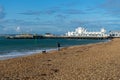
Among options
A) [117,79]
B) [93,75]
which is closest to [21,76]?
[93,75]

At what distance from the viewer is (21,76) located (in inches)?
577

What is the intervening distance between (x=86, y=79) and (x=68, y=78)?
0.86 metres

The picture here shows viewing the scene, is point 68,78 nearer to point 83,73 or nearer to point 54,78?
point 54,78

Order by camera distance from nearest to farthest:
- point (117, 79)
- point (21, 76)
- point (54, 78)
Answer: point (117, 79), point (54, 78), point (21, 76)

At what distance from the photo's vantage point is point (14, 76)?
48.1ft

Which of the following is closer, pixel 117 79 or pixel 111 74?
pixel 117 79

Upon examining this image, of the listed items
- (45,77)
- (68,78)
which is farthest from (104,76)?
(45,77)

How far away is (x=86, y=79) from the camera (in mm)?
13086

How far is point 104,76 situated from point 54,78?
2233 millimetres

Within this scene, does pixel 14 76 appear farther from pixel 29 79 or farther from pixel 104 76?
pixel 104 76

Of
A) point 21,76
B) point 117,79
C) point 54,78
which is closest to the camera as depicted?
point 117,79

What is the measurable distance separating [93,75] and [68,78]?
1314mm

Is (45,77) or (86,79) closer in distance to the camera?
(86,79)

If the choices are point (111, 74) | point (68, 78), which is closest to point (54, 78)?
point (68, 78)
